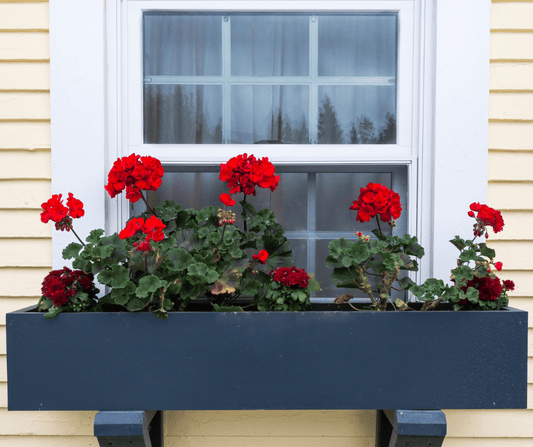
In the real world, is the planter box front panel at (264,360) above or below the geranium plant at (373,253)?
below

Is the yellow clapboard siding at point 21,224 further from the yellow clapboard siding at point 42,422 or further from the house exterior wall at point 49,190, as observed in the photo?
the yellow clapboard siding at point 42,422

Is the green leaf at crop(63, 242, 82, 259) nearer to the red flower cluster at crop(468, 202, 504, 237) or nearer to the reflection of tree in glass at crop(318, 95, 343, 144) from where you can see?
the reflection of tree in glass at crop(318, 95, 343, 144)

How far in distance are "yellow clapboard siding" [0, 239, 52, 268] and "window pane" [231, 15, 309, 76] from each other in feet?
3.08

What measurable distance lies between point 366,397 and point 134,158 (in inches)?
39.4

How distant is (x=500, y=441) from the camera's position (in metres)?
1.39

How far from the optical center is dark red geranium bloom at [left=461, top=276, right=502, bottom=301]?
3.66 feet

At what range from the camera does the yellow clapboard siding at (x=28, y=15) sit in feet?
4.39

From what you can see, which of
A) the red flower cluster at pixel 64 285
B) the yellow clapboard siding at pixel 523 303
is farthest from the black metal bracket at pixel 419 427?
the red flower cluster at pixel 64 285

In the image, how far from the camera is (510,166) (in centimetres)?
135

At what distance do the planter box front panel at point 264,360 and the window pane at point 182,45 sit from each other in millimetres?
894

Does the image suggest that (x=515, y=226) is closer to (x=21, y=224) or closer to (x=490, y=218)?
(x=490, y=218)

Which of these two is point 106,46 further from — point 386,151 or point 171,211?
point 386,151

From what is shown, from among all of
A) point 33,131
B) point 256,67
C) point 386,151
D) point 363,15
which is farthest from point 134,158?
A: point 363,15

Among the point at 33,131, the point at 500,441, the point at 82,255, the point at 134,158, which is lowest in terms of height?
the point at 500,441
